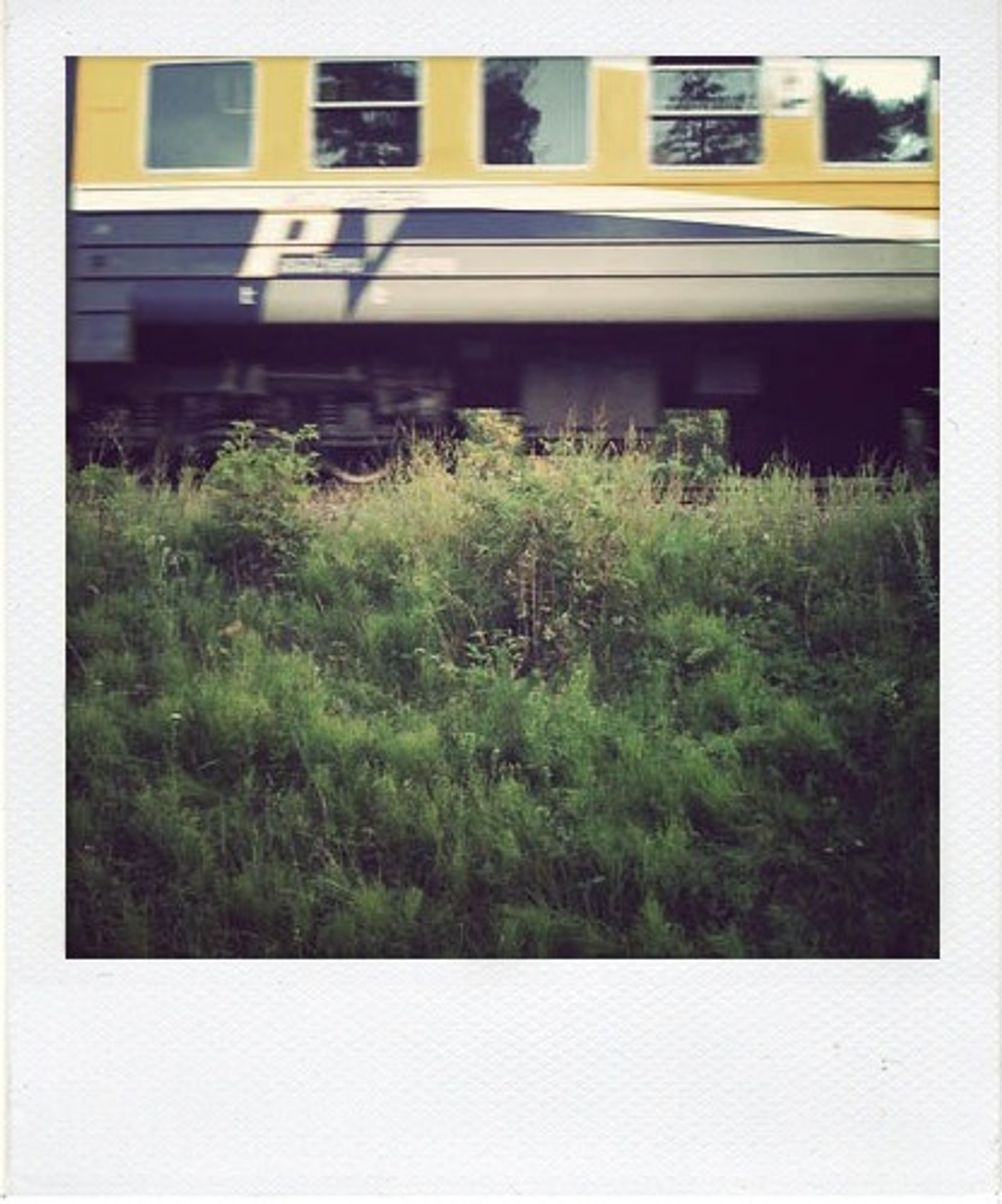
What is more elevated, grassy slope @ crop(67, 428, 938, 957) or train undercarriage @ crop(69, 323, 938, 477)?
train undercarriage @ crop(69, 323, 938, 477)

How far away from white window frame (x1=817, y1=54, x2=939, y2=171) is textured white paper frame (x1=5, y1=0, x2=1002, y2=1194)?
3 centimetres

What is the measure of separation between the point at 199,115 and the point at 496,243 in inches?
29.2

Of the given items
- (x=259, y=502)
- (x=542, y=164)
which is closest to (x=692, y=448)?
(x=542, y=164)

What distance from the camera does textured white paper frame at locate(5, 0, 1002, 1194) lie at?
526 centimetres

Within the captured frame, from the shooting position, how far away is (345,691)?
537 centimetres

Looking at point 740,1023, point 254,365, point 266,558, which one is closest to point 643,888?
point 740,1023

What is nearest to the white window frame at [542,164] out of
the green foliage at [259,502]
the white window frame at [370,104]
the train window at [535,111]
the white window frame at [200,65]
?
the train window at [535,111]

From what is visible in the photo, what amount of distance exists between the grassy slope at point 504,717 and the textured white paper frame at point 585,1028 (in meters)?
0.11

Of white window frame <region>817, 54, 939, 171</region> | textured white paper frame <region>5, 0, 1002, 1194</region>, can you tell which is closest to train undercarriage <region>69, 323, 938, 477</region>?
textured white paper frame <region>5, 0, 1002, 1194</region>

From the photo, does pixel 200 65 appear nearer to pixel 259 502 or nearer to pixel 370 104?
pixel 370 104

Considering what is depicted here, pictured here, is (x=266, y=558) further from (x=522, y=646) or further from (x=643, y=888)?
(x=643, y=888)

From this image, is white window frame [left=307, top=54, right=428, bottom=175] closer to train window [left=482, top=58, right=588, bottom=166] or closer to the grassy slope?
train window [left=482, top=58, right=588, bottom=166]

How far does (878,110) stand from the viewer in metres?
5.29
